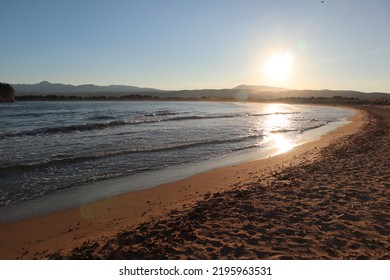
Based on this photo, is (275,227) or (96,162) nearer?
(275,227)

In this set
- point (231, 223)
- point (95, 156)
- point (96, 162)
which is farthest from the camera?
point (95, 156)

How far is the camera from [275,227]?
206 inches

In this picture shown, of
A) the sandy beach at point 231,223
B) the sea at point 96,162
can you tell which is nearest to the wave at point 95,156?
the sea at point 96,162

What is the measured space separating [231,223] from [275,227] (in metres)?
0.82

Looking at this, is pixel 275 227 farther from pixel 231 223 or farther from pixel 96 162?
pixel 96 162

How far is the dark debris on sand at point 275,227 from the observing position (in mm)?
4473

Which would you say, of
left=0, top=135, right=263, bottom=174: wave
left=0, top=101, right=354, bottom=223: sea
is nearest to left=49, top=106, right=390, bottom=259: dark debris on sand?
left=0, top=101, right=354, bottom=223: sea

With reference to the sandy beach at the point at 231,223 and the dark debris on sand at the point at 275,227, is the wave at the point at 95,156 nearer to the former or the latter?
the sandy beach at the point at 231,223

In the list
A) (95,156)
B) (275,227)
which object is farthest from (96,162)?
(275,227)

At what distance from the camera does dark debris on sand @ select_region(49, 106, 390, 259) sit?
4.47m

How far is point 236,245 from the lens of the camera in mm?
4645
